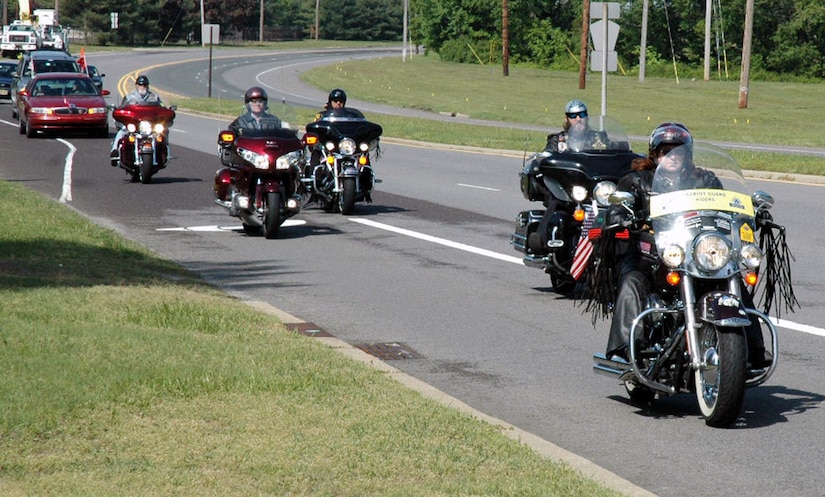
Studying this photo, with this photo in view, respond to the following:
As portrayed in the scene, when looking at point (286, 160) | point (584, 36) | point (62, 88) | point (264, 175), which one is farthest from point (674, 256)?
point (584, 36)

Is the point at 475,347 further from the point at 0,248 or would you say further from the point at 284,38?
the point at 284,38

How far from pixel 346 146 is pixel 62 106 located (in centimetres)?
1798

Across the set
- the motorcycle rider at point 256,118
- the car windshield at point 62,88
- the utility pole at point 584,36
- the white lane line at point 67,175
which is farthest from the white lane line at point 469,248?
the utility pole at point 584,36

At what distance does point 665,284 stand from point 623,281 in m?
0.26

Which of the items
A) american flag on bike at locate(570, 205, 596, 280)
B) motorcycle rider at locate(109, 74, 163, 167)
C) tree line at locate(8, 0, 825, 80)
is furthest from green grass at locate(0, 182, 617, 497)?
tree line at locate(8, 0, 825, 80)

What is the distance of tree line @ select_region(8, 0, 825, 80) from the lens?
317 ft

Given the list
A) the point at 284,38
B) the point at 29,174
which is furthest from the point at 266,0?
the point at 29,174

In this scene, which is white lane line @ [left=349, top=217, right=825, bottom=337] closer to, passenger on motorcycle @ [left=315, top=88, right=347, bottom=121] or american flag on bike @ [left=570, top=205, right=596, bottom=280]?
american flag on bike @ [left=570, top=205, right=596, bottom=280]

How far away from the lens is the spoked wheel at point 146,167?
22.9 meters

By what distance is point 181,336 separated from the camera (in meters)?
9.01

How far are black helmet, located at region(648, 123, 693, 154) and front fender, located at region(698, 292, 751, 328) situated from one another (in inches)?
45.5

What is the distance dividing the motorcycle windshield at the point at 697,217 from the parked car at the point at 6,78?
163 ft

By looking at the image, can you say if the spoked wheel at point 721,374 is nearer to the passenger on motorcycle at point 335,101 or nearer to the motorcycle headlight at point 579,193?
the motorcycle headlight at point 579,193

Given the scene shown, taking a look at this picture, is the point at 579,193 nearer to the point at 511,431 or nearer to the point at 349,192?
the point at 511,431
